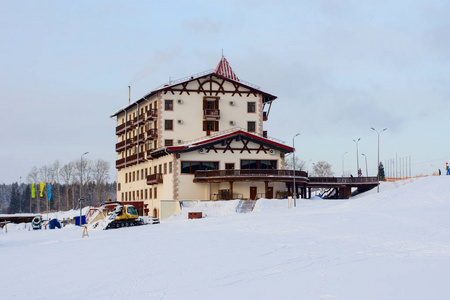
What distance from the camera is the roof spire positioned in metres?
78.0

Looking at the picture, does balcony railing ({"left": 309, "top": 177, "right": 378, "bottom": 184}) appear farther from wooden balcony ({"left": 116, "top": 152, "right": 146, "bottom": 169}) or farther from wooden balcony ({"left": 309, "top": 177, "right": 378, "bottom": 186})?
wooden balcony ({"left": 116, "top": 152, "right": 146, "bottom": 169})

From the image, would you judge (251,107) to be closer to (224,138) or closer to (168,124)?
(224,138)

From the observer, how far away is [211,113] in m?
71.9

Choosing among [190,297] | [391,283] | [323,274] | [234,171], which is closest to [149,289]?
[190,297]

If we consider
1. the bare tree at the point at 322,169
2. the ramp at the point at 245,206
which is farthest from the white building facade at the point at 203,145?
the bare tree at the point at 322,169

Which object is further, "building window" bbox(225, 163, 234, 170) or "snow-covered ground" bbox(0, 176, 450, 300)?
"building window" bbox(225, 163, 234, 170)

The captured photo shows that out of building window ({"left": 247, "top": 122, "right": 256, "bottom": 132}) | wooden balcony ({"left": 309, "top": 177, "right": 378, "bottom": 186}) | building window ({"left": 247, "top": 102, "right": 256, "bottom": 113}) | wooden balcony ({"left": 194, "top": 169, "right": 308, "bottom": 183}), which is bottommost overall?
wooden balcony ({"left": 309, "top": 177, "right": 378, "bottom": 186})

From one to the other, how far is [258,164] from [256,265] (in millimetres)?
48021

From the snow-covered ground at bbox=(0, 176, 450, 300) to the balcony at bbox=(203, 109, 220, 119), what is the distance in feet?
117

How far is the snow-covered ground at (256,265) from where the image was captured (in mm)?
15430

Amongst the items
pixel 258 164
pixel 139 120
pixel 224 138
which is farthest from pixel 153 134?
pixel 258 164

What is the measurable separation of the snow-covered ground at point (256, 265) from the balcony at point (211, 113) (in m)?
35.8

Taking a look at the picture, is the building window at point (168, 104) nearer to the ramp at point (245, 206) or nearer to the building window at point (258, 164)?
the building window at point (258, 164)

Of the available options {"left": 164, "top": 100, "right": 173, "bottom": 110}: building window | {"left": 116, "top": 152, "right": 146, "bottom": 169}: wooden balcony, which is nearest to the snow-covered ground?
{"left": 164, "top": 100, "right": 173, "bottom": 110}: building window
